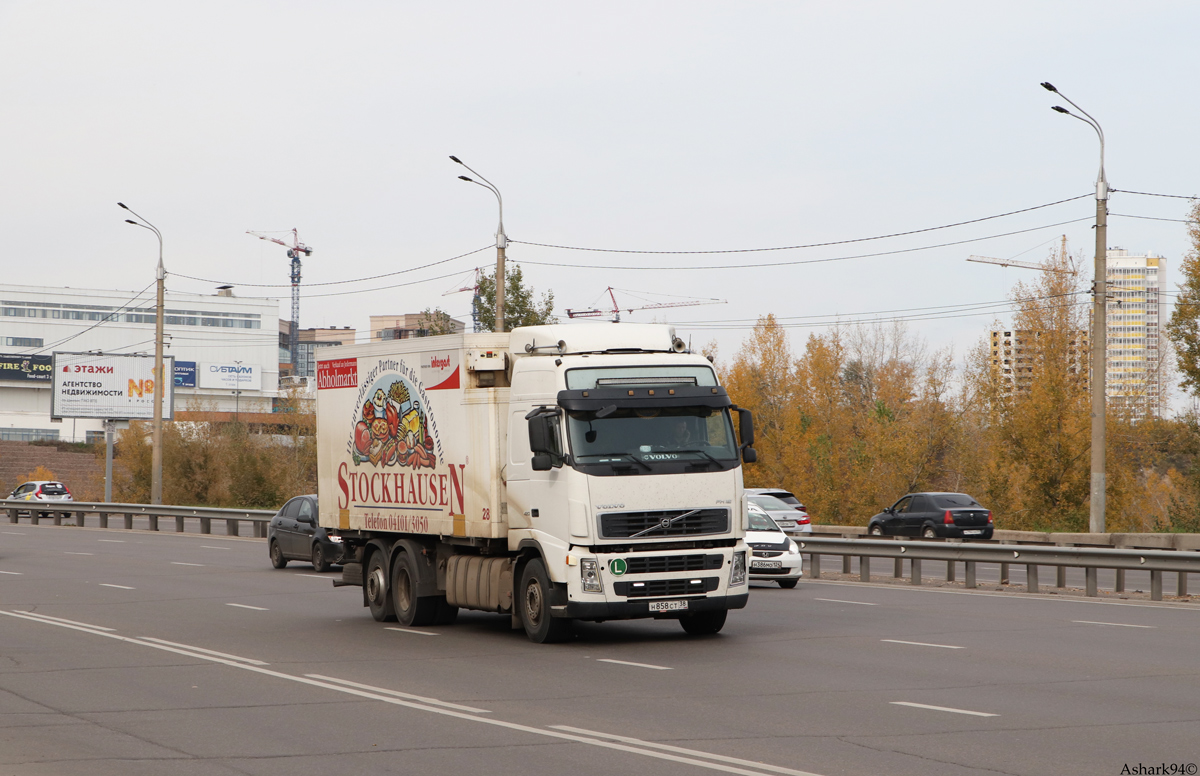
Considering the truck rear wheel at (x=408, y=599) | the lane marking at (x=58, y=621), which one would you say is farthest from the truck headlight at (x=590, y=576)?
the lane marking at (x=58, y=621)

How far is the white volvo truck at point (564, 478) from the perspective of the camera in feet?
45.4

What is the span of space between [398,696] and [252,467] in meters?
48.6

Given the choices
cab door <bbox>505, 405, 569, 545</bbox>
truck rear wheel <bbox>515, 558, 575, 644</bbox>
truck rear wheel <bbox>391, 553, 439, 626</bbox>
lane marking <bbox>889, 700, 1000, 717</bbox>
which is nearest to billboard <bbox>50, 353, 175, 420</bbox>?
truck rear wheel <bbox>391, 553, 439, 626</bbox>

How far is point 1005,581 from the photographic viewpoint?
24.1 metres

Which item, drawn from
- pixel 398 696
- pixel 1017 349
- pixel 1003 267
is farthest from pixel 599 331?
pixel 1003 267

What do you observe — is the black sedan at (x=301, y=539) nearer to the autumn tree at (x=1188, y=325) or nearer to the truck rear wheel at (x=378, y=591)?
the truck rear wheel at (x=378, y=591)

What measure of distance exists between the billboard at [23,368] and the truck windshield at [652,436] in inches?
4744

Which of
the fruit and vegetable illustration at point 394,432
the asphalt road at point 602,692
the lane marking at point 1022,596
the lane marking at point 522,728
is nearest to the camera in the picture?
the lane marking at point 522,728

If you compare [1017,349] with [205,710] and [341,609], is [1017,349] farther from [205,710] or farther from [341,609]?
[205,710]

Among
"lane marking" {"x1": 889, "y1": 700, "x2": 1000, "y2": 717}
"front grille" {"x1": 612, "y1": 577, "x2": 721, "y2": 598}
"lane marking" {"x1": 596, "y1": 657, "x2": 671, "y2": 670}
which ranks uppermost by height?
"front grille" {"x1": 612, "y1": 577, "x2": 721, "y2": 598}

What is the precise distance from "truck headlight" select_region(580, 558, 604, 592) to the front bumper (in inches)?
5.8

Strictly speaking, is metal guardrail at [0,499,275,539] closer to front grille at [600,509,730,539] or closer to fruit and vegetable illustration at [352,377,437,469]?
fruit and vegetable illustration at [352,377,437,469]

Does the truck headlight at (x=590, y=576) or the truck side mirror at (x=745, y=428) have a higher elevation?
the truck side mirror at (x=745, y=428)

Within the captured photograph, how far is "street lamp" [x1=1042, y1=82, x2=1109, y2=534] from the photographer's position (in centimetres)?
2869
